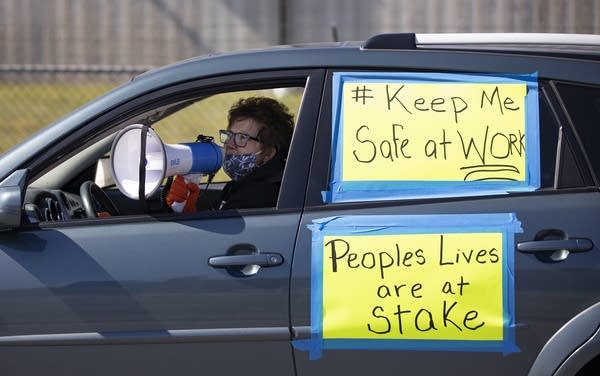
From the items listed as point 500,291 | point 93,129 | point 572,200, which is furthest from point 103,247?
point 572,200

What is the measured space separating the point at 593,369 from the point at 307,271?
0.94m

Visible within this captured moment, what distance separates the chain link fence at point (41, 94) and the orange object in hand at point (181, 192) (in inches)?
265

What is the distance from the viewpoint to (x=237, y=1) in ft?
43.7

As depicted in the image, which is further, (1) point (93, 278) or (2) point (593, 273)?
(1) point (93, 278)

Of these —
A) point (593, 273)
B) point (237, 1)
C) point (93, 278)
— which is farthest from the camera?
point (237, 1)

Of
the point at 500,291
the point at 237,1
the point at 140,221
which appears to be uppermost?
the point at 237,1

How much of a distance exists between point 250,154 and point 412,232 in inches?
33.5

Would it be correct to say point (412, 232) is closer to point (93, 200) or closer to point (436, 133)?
point (436, 133)

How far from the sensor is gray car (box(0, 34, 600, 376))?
3.25 meters

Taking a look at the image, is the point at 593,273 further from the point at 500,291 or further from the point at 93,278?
the point at 93,278

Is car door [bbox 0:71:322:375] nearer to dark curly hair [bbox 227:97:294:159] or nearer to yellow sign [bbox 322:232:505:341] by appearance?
yellow sign [bbox 322:232:505:341]

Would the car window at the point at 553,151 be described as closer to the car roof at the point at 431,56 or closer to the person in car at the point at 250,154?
the car roof at the point at 431,56

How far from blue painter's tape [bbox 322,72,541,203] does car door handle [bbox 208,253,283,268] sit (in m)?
0.25

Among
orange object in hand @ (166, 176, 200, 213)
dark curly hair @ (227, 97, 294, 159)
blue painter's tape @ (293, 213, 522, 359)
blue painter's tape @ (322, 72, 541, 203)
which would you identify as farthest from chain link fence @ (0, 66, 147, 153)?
blue painter's tape @ (293, 213, 522, 359)
